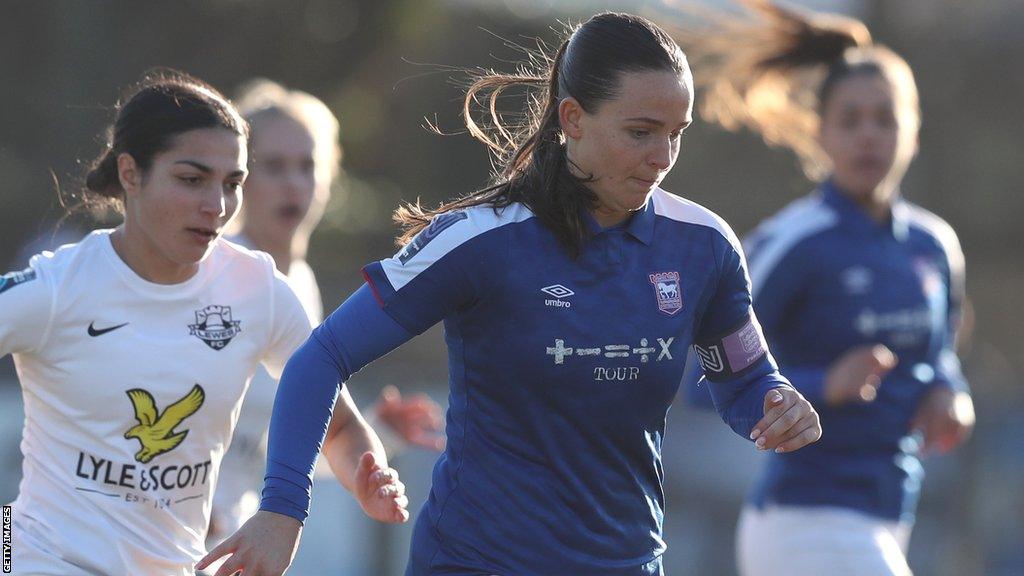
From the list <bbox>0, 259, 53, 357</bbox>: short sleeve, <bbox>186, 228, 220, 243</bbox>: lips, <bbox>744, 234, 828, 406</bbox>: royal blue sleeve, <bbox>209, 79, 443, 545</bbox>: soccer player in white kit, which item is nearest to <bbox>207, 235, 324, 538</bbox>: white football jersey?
<bbox>209, 79, 443, 545</bbox>: soccer player in white kit

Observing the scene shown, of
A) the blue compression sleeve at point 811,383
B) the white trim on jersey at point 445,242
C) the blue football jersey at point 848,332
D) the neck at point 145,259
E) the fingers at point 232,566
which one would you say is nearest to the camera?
the fingers at point 232,566

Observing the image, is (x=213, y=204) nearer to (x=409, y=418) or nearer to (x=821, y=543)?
(x=409, y=418)

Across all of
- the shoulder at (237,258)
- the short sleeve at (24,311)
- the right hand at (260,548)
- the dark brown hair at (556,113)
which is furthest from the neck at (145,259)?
the right hand at (260,548)

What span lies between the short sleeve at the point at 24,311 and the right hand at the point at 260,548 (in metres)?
0.88

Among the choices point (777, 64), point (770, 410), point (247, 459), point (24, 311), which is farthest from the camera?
point (777, 64)

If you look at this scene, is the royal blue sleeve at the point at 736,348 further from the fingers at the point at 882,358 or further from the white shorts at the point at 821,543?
the white shorts at the point at 821,543

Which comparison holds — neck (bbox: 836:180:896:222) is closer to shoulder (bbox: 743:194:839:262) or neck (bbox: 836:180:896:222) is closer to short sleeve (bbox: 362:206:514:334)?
shoulder (bbox: 743:194:839:262)

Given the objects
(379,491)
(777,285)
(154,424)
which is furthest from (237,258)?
(777,285)

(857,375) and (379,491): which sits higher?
(379,491)

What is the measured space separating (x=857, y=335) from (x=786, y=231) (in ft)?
1.50

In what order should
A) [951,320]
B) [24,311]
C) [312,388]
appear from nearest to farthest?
[312,388] → [24,311] → [951,320]

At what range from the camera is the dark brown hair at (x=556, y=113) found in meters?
3.65

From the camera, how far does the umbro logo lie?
143 inches

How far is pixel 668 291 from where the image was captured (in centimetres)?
373
